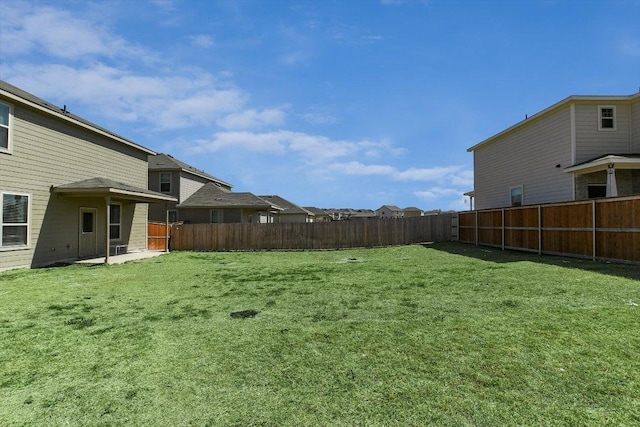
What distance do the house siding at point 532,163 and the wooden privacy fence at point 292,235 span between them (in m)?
5.86

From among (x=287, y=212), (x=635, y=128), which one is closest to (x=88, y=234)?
(x=635, y=128)

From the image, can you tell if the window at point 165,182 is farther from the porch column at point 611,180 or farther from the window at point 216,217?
the porch column at point 611,180

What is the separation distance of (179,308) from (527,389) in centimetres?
493

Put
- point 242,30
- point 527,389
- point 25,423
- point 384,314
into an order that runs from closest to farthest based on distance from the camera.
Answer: point 25,423 → point 527,389 → point 384,314 → point 242,30

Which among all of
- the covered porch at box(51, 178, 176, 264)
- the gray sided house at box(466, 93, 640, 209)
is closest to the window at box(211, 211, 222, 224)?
the covered porch at box(51, 178, 176, 264)

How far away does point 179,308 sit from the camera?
19.0ft

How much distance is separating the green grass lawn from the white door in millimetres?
7720

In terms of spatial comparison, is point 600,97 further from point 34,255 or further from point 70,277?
point 34,255

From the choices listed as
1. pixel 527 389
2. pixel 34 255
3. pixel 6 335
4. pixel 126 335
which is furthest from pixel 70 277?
pixel 527 389

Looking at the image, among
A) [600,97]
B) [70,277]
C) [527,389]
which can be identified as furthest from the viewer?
[600,97]

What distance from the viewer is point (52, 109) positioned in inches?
→ 482

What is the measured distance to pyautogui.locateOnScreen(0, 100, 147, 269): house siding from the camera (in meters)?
10.9

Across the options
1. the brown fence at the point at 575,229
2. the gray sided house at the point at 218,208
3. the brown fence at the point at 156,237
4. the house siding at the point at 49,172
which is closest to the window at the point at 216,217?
the gray sided house at the point at 218,208

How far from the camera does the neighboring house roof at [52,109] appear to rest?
10.6 metres
